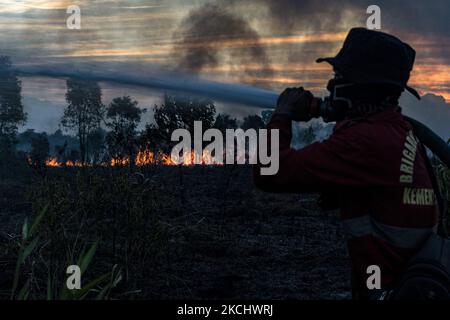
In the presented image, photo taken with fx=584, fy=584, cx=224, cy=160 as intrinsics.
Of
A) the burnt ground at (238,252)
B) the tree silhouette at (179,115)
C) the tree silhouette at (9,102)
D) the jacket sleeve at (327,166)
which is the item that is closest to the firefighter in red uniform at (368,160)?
the jacket sleeve at (327,166)

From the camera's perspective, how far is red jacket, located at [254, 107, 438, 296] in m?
2.80

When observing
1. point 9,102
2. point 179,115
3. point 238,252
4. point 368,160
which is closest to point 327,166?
point 368,160

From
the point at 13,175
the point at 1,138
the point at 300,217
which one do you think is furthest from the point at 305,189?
the point at 1,138

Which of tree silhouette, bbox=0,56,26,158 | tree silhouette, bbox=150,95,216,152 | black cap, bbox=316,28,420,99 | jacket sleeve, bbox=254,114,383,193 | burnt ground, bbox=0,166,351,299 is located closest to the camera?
jacket sleeve, bbox=254,114,383,193

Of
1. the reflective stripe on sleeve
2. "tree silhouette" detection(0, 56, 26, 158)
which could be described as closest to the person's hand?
the reflective stripe on sleeve

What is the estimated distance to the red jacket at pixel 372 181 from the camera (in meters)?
2.80

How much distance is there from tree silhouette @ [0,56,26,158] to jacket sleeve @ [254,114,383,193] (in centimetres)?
4307

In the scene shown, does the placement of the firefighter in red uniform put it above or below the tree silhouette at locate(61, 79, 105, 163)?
below

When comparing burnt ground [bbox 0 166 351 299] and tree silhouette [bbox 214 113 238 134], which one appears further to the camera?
tree silhouette [bbox 214 113 238 134]

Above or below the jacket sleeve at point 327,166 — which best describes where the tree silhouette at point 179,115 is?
above

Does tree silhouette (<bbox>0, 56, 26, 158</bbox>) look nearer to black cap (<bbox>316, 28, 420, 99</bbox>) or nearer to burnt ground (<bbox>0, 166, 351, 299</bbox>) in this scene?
burnt ground (<bbox>0, 166, 351, 299</bbox>)

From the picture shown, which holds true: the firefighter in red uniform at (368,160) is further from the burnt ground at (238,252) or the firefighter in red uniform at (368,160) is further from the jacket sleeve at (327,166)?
the burnt ground at (238,252)

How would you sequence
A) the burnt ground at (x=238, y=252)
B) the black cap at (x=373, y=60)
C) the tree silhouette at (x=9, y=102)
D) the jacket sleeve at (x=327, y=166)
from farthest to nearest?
the tree silhouette at (x=9, y=102) → the burnt ground at (x=238, y=252) → the black cap at (x=373, y=60) → the jacket sleeve at (x=327, y=166)

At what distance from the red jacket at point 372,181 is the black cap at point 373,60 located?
197mm
